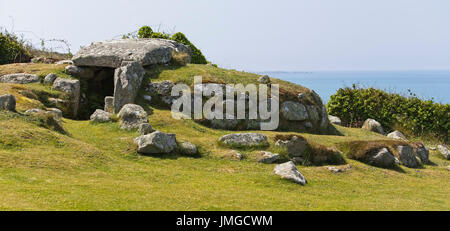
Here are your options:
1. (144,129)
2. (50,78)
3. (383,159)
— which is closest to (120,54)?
(50,78)

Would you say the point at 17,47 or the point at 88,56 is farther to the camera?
the point at 17,47

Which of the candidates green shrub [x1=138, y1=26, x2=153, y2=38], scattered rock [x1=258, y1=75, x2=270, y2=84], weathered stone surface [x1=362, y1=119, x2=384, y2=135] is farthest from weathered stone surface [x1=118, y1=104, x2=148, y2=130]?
green shrub [x1=138, y1=26, x2=153, y2=38]

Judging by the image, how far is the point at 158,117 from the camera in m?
19.8

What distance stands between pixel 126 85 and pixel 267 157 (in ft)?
28.3

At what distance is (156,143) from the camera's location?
15.4m

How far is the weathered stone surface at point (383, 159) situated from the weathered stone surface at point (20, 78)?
1813cm

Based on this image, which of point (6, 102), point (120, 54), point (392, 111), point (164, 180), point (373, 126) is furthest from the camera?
point (392, 111)

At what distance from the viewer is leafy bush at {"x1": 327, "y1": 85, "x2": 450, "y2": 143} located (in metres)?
28.0

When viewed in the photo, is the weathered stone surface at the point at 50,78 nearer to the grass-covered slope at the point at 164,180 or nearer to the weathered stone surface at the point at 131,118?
the grass-covered slope at the point at 164,180

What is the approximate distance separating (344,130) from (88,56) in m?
15.9

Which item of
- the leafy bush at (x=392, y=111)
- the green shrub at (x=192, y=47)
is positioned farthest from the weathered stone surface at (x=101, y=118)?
the leafy bush at (x=392, y=111)

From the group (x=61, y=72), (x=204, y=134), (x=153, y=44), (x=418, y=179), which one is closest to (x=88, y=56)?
(x=61, y=72)

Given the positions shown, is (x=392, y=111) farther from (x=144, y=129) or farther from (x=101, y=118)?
(x=101, y=118)
